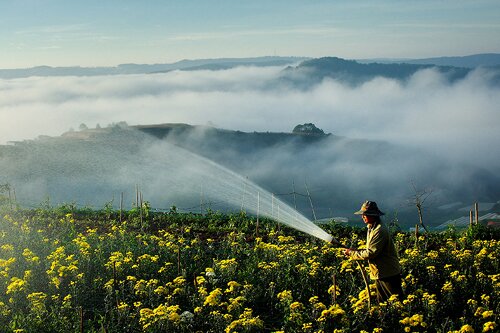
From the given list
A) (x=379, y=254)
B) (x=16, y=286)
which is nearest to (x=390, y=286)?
(x=379, y=254)

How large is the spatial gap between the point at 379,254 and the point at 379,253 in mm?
125

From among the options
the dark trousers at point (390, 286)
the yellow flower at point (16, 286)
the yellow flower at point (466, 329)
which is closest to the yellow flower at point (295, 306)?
the dark trousers at point (390, 286)

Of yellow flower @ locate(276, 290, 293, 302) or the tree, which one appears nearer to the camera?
yellow flower @ locate(276, 290, 293, 302)

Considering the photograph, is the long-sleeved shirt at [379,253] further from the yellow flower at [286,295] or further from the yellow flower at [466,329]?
the yellow flower at [466,329]

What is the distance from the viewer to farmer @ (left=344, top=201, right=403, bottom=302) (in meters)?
9.63

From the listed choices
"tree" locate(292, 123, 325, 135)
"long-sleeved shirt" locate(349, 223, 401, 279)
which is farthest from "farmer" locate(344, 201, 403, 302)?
"tree" locate(292, 123, 325, 135)

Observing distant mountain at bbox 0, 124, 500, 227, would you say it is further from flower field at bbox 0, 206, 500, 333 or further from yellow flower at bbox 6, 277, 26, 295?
yellow flower at bbox 6, 277, 26, 295

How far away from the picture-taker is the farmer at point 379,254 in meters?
9.63

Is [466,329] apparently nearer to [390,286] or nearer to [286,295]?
[390,286]

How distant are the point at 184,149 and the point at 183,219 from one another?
99.6m

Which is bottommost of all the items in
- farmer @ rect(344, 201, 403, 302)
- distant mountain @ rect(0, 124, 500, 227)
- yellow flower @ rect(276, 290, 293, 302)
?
distant mountain @ rect(0, 124, 500, 227)

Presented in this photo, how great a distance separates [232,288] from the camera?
1061 centimetres

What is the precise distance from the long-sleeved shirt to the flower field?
20.0 inches

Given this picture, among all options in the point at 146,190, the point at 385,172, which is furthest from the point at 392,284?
the point at 385,172
